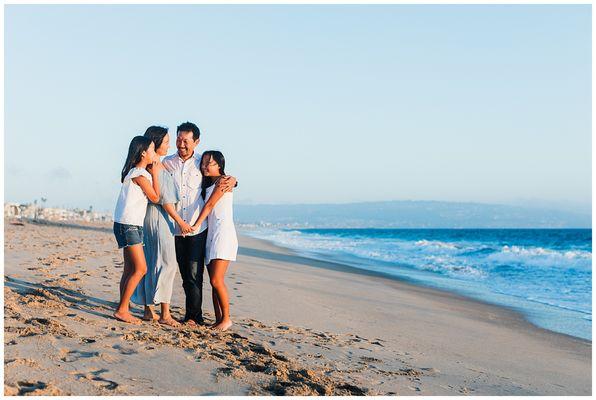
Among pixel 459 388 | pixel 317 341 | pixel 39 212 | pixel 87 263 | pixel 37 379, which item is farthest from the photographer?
pixel 39 212

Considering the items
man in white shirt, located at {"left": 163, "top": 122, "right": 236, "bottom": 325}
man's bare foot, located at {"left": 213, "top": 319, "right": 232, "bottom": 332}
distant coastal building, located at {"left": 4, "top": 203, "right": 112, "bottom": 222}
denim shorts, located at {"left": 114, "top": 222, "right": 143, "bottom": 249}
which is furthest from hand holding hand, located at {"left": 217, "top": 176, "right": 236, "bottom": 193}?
distant coastal building, located at {"left": 4, "top": 203, "right": 112, "bottom": 222}

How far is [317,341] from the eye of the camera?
5.19 meters

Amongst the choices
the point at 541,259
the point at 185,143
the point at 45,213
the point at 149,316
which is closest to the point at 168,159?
the point at 185,143

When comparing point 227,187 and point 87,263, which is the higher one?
point 227,187

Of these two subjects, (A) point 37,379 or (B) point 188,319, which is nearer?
(A) point 37,379

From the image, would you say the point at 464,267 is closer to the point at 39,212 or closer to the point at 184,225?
the point at 184,225

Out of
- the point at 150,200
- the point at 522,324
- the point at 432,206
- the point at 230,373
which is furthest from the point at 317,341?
the point at 432,206

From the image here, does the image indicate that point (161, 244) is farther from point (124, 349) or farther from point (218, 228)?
point (124, 349)

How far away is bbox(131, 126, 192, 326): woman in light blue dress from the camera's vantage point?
527 centimetres

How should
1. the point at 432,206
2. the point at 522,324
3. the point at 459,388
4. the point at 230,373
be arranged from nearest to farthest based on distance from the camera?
the point at 230,373 → the point at 459,388 → the point at 522,324 → the point at 432,206

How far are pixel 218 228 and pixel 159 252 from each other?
596 millimetres

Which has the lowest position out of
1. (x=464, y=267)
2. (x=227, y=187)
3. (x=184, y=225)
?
(x=464, y=267)

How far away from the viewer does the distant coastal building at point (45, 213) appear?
3503cm

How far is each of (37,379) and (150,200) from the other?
7.19 feet
